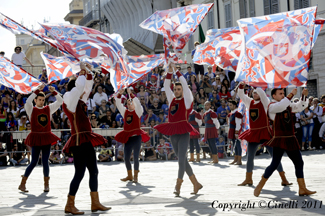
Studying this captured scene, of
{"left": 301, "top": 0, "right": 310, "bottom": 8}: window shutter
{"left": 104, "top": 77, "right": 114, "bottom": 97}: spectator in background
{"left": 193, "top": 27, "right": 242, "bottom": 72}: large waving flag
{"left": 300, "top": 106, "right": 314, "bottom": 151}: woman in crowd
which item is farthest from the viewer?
{"left": 301, "top": 0, "right": 310, "bottom": 8}: window shutter

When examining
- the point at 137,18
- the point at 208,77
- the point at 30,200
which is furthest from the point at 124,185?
the point at 137,18

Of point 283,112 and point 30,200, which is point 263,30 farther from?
point 30,200

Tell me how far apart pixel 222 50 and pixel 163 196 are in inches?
146

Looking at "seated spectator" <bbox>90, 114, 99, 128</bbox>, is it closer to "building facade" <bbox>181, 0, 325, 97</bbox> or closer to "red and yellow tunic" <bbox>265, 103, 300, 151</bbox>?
"red and yellow tunic" <bbox>265, 103, 300, 151</bbox>

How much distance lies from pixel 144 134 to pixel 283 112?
13.8 feet

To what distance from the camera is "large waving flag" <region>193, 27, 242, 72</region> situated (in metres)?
11.3

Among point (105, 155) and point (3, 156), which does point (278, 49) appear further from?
point (3, 156)

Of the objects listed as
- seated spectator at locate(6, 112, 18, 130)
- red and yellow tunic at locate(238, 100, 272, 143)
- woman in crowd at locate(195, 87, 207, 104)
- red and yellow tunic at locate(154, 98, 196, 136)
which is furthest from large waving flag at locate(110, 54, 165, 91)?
woman in crowd at locate(195, 87, 207, 104)

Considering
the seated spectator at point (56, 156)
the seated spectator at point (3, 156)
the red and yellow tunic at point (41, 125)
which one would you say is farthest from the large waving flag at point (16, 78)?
the seated spectator at point (56, 156)

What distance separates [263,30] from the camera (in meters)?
9.13

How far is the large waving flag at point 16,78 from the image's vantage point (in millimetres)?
10938

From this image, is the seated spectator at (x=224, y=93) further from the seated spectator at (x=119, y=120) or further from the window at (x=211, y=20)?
the window at (x=211, y=20)

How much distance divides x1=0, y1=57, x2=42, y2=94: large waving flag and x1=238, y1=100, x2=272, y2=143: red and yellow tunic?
14.2 ft

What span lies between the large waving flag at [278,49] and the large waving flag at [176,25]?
52.9 inches
